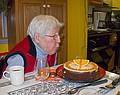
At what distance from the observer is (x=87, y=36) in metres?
3.16

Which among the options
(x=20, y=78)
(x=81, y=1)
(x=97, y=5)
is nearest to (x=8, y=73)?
(x=20, y=78)

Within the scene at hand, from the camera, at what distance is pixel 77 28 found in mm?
2996

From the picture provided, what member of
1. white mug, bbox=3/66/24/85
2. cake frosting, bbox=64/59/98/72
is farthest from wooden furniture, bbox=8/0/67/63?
white mug, bbox=3/66/24/85

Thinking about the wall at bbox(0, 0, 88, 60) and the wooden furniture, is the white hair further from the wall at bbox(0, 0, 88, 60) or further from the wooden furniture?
the wall at bbox(0, 0, 88, 60)

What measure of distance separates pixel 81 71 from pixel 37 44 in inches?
18.4

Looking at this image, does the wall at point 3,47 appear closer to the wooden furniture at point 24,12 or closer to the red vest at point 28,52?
the wooden furniture at point 24,12

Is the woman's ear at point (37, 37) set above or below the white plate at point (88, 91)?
above

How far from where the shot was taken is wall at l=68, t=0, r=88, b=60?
290 cm

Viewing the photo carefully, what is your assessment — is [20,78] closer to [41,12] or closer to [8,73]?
[8,73]

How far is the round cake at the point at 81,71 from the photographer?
3.98ft

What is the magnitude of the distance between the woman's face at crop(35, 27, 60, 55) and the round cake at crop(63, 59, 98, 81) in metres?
0.25

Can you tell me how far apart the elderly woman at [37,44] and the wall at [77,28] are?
140 centimetres

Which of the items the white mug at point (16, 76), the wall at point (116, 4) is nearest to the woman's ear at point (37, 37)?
the white mug at point (16, 76)

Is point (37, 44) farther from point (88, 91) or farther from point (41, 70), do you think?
point (88, 91)
